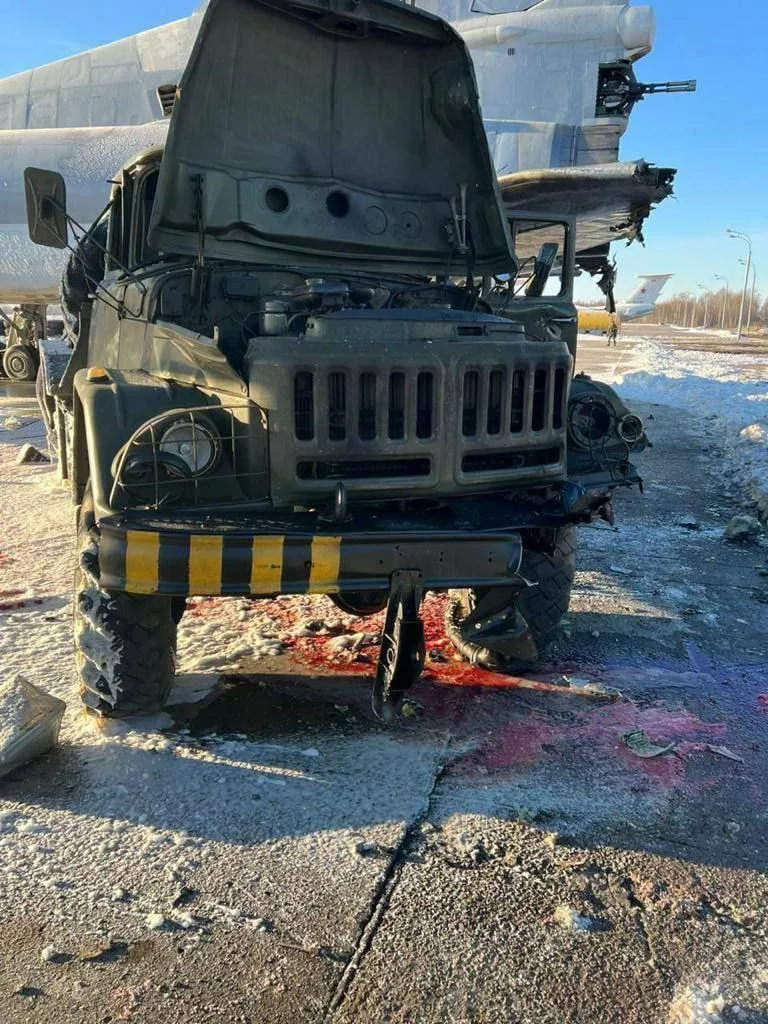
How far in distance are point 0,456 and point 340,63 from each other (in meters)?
7.01

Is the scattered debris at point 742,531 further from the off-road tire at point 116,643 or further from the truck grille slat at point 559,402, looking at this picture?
the off-road tire at point 116,643

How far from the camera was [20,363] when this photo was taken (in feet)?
63.0

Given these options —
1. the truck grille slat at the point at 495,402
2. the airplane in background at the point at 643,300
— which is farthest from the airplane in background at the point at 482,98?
the airplane in background at the point at 643,300

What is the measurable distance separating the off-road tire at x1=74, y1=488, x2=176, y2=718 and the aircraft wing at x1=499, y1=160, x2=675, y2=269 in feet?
21.9

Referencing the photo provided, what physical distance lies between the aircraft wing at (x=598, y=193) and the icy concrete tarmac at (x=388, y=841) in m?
6.01

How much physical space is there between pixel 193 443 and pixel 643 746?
2.27 metres

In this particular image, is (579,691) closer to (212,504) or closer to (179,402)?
(212,504)

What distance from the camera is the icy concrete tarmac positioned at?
2309 millimetres

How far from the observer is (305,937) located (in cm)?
249

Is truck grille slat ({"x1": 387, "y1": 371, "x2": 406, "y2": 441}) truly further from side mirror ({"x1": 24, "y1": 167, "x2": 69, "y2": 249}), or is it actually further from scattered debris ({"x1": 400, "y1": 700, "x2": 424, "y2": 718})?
side mirror ({"x1": 24, "y1": 167, "x2": 69, "y2": 249})

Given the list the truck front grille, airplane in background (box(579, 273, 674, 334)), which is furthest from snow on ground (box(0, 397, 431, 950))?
airplane in background (box(579, 273, 674, 334))

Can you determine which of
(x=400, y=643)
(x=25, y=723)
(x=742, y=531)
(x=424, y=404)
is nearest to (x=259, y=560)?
(x=400, y=643)

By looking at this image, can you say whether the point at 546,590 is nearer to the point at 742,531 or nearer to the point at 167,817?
the point at 167,817

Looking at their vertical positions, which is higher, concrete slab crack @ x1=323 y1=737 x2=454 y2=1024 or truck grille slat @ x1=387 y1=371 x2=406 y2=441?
truck grille slat @ x1=387 y1=371 x2=406 y2=441
